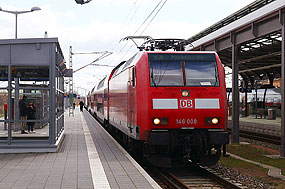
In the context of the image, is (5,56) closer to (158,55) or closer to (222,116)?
(158,55)

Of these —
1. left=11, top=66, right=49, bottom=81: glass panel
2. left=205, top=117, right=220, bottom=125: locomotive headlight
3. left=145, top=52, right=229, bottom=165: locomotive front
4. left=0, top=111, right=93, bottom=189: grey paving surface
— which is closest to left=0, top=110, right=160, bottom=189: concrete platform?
left=0, top=111, right=93, bottom=189: grey paving surface

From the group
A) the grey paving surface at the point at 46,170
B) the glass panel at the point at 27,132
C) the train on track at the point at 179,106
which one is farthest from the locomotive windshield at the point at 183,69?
the glass panel at the point at 27,132

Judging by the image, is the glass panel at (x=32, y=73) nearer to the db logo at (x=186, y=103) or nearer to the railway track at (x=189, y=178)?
the railway track at (x=189, y=178)

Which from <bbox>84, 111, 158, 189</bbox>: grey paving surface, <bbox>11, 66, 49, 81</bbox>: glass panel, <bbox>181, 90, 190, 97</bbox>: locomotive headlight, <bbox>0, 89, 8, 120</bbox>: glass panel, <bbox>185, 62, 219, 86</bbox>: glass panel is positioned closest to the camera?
<bbox>84, 111, 158, 189</bbox>: grey paving surface

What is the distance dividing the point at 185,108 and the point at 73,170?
10.1ft

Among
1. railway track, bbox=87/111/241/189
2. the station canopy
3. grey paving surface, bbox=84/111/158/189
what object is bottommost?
railway track, bbox=87/111/241/189

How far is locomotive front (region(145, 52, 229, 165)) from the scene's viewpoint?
9.81 metres

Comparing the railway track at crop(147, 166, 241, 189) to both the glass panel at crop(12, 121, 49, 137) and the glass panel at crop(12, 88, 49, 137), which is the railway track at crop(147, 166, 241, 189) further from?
the glass panel at crop(12, 121, 49, 137)

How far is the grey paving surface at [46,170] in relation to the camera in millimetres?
7327

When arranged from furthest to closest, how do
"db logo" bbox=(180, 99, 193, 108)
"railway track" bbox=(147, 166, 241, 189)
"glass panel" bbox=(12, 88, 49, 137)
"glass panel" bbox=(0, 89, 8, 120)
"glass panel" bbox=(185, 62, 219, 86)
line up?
"glass panel" bbox=(12, 88, 49, 137)
"glass panel" bbox=(0, 89, 8, 120)
"glass panel" bbox=(185, 62, 219, 86)
"db logo" bbox=(180, 99, 193, 108)
"railway track" bbox=(147, 166, 241, 189)

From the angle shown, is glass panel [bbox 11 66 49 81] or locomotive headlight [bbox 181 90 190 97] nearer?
locomotive headlight [bbox 181 90 190 97]

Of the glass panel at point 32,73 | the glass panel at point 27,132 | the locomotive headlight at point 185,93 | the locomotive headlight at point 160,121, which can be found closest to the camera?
the locomotive headlight at point 160,121

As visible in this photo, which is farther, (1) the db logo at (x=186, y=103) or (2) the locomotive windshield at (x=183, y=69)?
(2) the locomotive windshield at (x=183, y=69)

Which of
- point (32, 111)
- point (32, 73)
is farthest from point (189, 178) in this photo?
point (32, 111)
